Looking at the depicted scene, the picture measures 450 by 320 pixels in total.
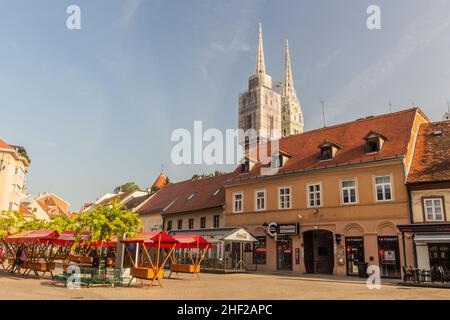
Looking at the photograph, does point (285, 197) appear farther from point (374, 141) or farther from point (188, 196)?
point (188, 196)

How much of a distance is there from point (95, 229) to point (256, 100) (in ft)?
368

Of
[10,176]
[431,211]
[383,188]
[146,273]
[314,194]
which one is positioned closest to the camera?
[146,273]

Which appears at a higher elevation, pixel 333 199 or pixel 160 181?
pixel 160 181

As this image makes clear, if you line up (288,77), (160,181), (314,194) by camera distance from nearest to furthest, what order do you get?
(314,194) → (160,181) → (288,77)

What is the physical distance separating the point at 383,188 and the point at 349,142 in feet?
17.5

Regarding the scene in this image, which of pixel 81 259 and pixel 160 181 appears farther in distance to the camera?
pixel 160 181

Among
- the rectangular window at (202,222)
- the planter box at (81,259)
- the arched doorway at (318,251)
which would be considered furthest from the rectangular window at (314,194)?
the planter box at (81,259)

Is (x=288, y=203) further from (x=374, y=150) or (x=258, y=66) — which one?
(x=258, y=66)

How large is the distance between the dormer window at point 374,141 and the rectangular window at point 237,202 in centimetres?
1170

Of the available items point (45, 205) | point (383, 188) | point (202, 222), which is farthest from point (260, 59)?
point (383, 188)

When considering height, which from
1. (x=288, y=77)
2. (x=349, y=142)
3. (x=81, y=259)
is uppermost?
(x=288, y=77)

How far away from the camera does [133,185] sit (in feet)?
306

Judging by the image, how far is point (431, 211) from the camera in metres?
23.0
